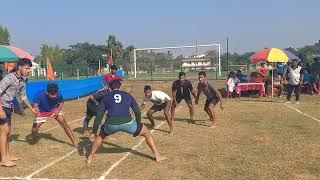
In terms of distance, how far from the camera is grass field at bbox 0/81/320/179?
327 inches

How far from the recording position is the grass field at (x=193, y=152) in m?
8.30

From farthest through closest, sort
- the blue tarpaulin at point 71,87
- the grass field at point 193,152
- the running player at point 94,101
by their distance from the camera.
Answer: the blue tarpaulin at point 71,87
the running player at point 94,101
the grass field at point 193,152

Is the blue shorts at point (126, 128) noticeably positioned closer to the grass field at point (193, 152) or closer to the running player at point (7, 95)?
the grass field at point (193, 152)

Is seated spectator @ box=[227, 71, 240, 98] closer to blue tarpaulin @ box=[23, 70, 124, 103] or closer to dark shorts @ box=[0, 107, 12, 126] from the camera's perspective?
blue tarpaulin @ box=[23, 70, 124, 103]

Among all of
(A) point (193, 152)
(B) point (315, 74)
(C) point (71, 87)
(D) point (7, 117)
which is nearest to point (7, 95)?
(D) point (7, 117)

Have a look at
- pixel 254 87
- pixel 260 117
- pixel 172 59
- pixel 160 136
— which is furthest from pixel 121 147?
pixel 172 59

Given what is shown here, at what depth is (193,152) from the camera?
1012 cm

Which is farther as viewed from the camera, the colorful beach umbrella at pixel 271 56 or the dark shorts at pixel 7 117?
the colorful beach umbrella at pixel 271 56

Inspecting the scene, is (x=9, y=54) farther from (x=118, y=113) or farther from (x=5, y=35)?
(x=5, y=35)

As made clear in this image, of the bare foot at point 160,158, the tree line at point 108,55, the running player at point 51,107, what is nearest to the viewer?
the bare foot at point 160,158

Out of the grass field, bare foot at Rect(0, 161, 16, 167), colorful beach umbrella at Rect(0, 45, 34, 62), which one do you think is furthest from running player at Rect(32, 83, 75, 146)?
colorful beach umbrella at Rect(0, 45, 34, 62)

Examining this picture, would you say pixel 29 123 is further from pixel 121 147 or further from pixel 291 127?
pixel 291 127

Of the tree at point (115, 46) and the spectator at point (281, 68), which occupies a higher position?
the tree at point (115, 46)

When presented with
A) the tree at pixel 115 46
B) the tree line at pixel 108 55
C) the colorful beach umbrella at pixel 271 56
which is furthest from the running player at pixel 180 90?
the tree at pixel 115 46
